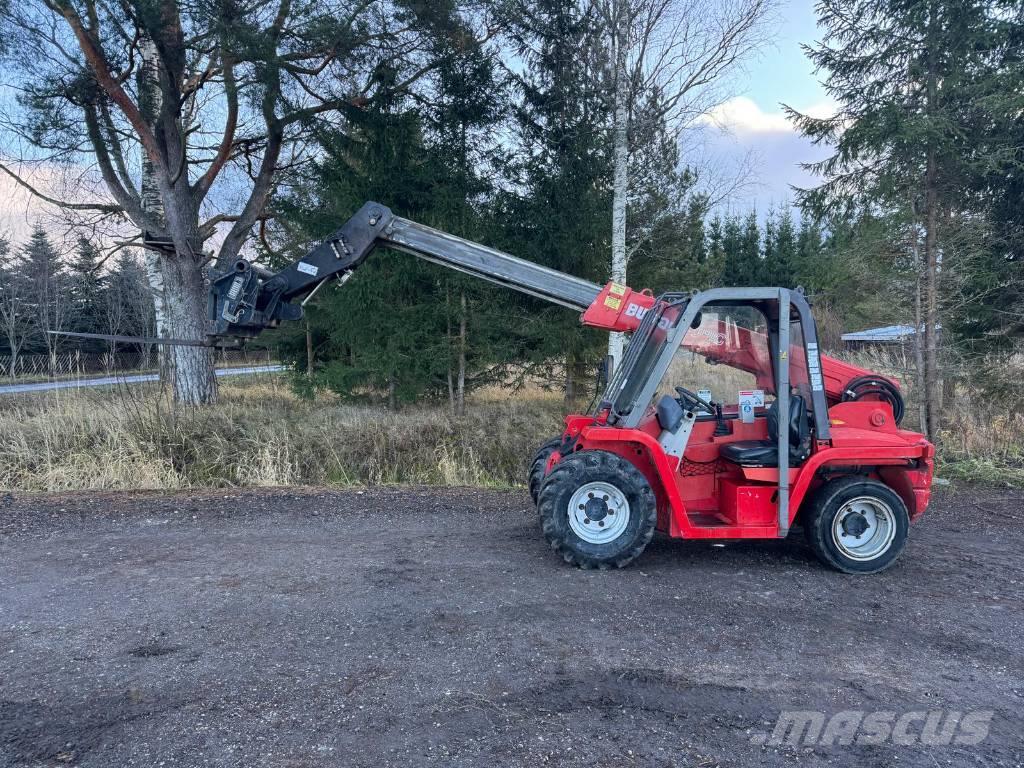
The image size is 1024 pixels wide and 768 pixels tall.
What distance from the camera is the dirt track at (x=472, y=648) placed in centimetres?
308

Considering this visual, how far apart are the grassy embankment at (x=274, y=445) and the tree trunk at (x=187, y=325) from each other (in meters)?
1.96

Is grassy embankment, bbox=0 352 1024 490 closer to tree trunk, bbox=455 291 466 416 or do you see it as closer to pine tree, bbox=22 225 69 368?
tree trunk, bbox=455 291 466 416

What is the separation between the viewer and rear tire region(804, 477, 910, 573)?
5.34 metres

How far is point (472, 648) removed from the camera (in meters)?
4.02

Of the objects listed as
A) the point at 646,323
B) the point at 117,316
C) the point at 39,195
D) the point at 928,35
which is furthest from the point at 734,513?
the point at 117,316

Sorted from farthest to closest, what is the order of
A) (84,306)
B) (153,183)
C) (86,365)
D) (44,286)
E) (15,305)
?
(84,306) < (15,305) < (44,286) < (153,183) < (86,365)

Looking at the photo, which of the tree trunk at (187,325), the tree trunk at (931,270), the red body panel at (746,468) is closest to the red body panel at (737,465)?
the red body panel at (746,468)

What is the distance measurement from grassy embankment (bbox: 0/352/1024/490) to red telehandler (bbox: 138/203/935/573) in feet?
12.8

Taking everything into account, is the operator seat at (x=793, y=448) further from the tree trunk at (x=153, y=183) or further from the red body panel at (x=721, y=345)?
the tree trunk at (x=153, y=183)

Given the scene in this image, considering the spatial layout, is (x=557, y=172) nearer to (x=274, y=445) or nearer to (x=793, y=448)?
(x=274, y=445)

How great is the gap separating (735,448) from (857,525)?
1.16 meters

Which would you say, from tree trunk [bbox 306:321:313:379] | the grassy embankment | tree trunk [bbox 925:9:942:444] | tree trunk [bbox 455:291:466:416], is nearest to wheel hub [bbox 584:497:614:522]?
the grassy embankment

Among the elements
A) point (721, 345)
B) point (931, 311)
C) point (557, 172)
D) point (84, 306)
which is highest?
point (557, 172)

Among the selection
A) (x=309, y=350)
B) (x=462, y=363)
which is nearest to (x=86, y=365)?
(x=309, y=350)
